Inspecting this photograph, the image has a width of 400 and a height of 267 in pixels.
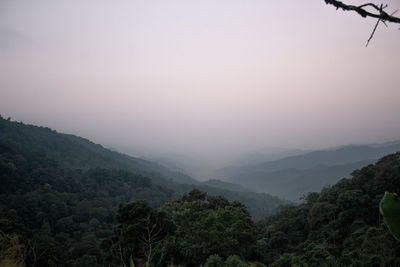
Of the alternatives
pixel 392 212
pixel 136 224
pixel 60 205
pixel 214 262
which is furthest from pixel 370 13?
pixel 60 205

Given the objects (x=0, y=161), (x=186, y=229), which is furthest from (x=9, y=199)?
(x=186, y=229)

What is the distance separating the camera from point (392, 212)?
92 cm

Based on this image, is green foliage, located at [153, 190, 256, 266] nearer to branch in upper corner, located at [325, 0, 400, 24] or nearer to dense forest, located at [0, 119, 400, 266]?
dense forest, located at [0, 119, 400, 266]

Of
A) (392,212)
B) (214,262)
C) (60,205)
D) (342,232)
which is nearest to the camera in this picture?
(392,212)

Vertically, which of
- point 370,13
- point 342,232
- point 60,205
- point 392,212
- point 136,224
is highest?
point 370,13

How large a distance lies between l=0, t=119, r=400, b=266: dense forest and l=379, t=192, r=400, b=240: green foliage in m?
1.31

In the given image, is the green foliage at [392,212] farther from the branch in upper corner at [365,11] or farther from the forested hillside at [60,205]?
the forested hillside at [60,205]

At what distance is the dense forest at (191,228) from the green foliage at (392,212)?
1314 mm

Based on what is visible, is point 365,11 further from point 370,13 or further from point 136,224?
point 136,224

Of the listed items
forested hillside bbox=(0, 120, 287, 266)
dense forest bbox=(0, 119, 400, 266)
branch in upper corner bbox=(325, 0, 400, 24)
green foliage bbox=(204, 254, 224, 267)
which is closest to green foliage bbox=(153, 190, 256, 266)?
dense forest bbox=(0, 119, 400, 266)

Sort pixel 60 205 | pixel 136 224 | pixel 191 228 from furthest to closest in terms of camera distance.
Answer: pixel 60 205 → pixel 136 224 → pixel 191 228

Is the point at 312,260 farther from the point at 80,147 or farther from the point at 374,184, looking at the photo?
the point at 80,147

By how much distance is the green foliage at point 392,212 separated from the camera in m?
0.92

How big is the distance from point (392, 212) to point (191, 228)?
11.5 meters
